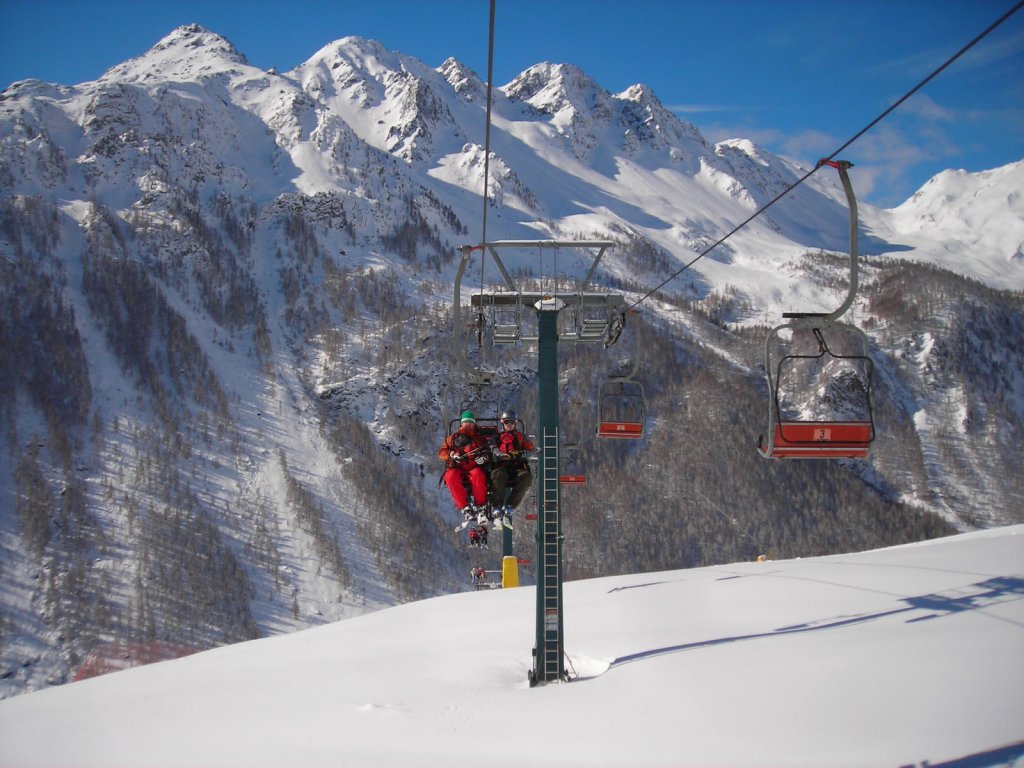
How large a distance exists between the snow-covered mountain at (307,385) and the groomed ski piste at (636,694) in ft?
165

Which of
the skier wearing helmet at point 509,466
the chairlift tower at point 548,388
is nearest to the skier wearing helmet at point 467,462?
the skier wearing helmet at point 509,466

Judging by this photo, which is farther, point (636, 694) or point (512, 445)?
point (512, 445)

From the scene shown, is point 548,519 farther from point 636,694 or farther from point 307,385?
point 307,385

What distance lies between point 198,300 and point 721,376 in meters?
64.9

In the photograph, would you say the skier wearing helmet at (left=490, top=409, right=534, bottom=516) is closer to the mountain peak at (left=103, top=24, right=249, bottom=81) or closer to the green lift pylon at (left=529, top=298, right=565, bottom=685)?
the green lift pylon at (left=529, top=298, right=565, bottom=685)

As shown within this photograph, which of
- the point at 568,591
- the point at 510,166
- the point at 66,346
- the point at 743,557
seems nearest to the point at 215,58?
the point at 510,166

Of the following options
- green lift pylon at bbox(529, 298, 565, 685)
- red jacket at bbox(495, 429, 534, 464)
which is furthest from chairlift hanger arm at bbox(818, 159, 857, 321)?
red jacket at bbox(495, 429, 534, 464)

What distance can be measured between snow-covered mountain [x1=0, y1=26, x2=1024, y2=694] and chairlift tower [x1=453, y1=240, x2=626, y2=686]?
51.3m

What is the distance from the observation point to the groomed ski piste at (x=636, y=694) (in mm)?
5637

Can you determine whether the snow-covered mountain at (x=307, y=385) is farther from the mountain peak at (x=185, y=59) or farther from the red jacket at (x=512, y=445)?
the red jacket at (x=512, y=445)

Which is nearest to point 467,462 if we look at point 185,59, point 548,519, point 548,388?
point 548,519

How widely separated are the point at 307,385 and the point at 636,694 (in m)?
84.0

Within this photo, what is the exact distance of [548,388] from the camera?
10195 millimetres

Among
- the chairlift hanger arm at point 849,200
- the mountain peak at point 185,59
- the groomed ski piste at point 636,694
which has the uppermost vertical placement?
the mountain peak at point 185,59
